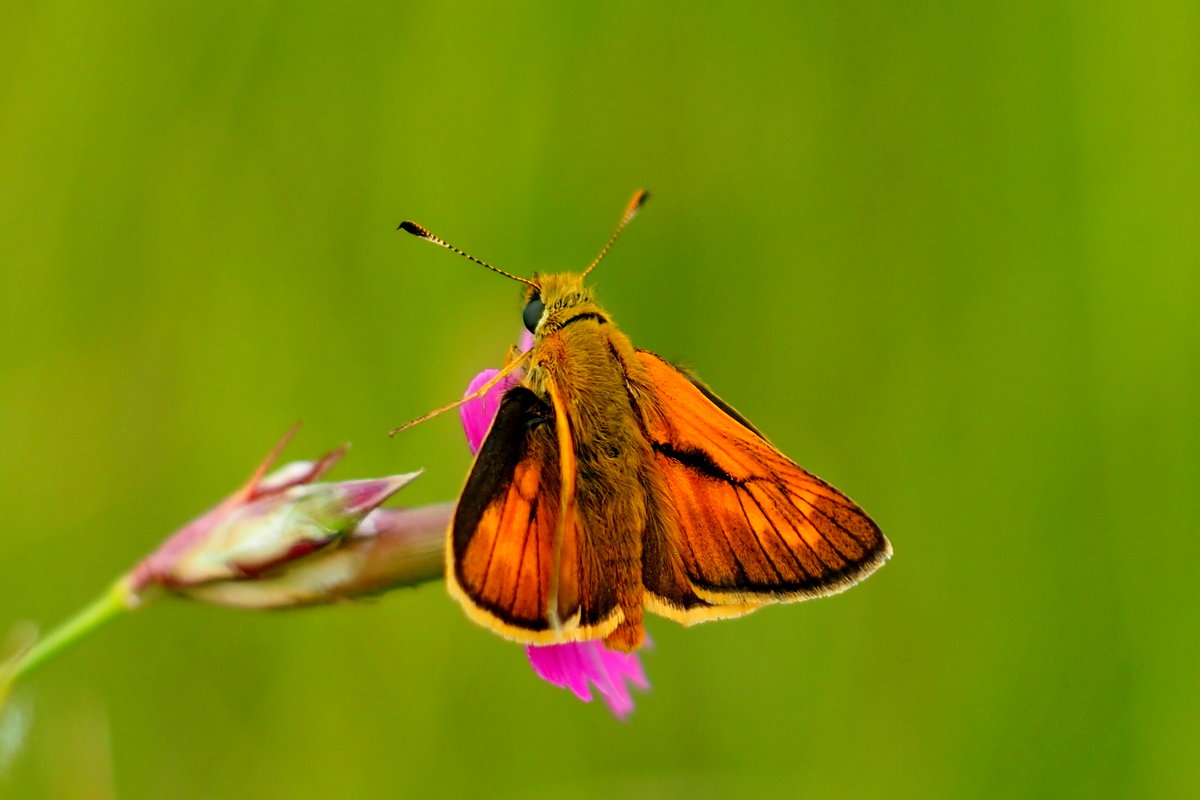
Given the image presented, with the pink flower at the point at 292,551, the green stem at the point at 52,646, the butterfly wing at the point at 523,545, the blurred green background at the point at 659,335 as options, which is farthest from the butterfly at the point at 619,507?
the blurred green background at the point at 659,335

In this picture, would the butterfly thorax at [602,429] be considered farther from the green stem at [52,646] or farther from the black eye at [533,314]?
the green stem at [52,646]

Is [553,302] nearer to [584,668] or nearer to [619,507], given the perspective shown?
[619,507]

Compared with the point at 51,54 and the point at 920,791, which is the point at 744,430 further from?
the point at 51,54

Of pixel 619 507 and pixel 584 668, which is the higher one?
pixel 619 507

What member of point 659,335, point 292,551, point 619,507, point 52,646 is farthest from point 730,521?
point 659,335

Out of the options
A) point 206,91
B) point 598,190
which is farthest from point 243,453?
point 598,190
